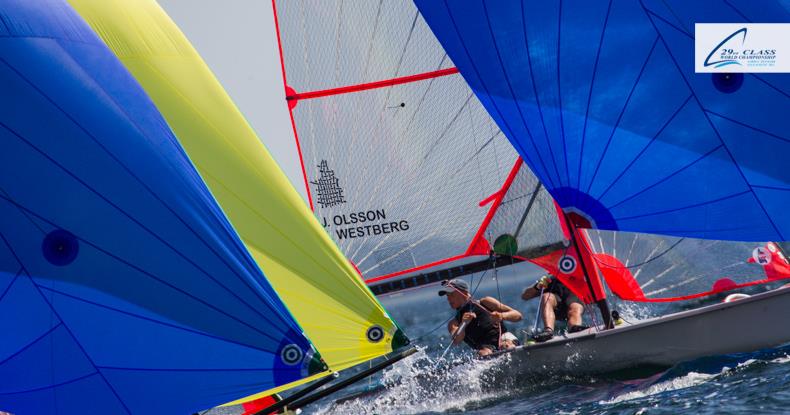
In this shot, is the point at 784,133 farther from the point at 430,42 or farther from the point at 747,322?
the point at 430,42

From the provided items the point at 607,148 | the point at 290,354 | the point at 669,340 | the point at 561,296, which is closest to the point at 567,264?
the point at 561,296

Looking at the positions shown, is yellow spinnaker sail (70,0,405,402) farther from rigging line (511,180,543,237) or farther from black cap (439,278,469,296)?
Answer: rigging line (511,180,543,237)

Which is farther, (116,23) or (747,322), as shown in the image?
(747,322)

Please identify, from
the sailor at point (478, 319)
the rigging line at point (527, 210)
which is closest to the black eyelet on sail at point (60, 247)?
the sailor at point (478, 319)

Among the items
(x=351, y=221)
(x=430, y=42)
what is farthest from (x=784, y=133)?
(x=351, y=221)

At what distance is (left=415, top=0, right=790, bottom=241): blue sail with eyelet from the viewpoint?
804cm

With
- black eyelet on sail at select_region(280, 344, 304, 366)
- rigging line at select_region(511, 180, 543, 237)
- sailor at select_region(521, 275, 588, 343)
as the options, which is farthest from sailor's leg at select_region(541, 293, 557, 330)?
black eyelet on sail at select_region(280, 344, 304, 366)

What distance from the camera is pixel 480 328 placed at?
9641 mm

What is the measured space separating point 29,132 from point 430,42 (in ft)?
17.3

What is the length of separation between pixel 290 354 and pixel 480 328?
363cm

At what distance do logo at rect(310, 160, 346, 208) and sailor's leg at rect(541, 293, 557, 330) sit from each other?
243 centimetres

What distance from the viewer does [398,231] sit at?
11031mm

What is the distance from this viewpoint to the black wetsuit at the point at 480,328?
31.4 ft

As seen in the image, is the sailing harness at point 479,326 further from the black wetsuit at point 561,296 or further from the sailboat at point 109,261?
the sailboat at point 109,261
